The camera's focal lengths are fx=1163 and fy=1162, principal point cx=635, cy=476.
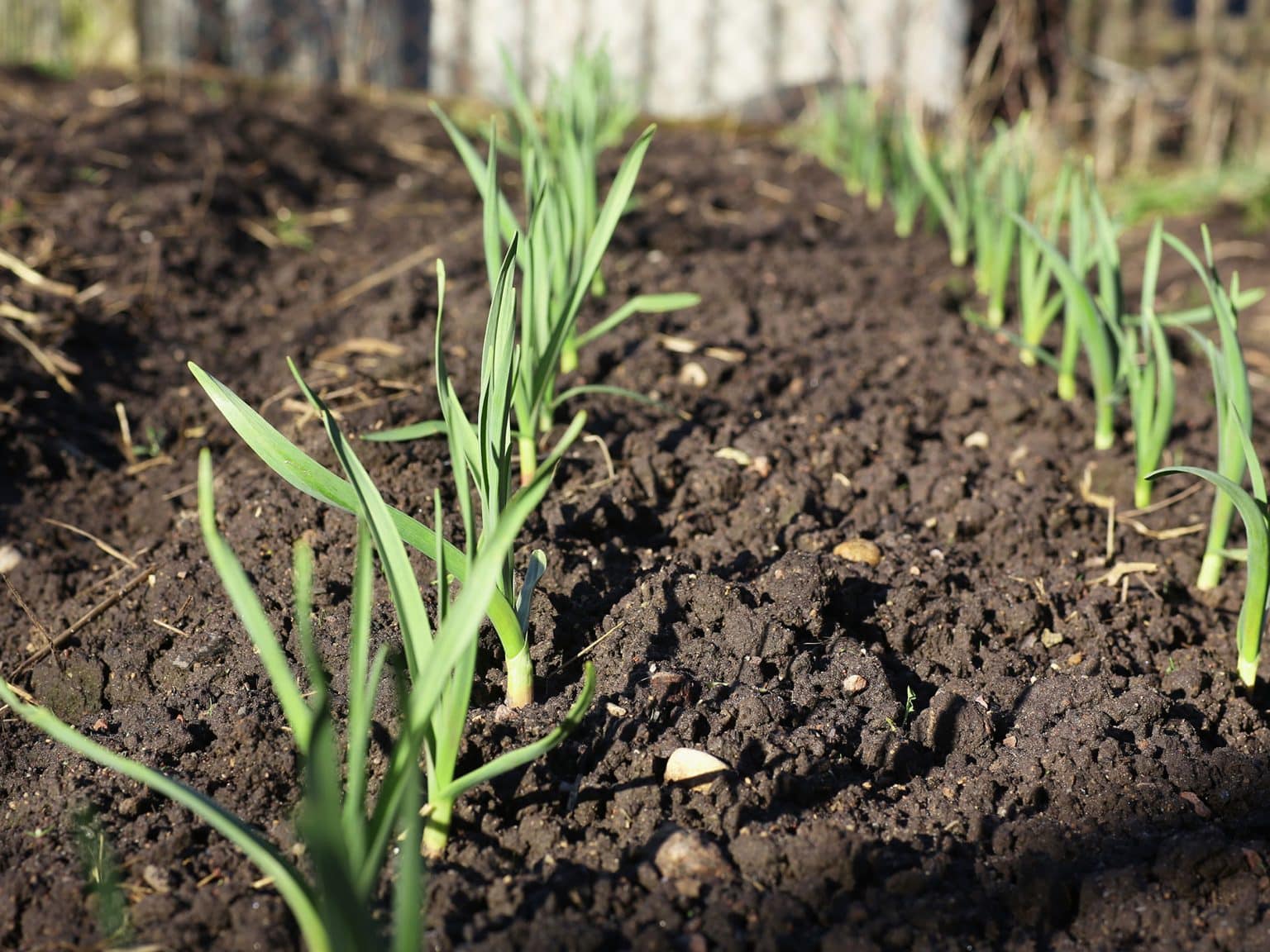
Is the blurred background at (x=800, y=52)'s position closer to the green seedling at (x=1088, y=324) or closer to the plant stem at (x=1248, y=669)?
the green seedling at (x=1088, y=324)

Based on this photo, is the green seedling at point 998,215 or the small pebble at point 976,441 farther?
the green seedling at point 998,215

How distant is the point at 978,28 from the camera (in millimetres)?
5410

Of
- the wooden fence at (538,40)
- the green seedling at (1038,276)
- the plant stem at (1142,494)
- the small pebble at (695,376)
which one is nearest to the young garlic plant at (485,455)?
the small pebble at (695,376)

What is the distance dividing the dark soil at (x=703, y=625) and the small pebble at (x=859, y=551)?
14 millimetres

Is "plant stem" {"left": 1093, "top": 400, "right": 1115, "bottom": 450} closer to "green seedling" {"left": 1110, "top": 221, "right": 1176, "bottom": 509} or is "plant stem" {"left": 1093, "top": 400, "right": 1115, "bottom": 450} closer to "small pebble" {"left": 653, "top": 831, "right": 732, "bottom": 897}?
"green seedling" {"left": 1110, "top": 221, "right": 1176, "bottom": 509}

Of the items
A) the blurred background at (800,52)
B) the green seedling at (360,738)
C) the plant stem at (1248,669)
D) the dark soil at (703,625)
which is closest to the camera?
the green seedling at (360,738)

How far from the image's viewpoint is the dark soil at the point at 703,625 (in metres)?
1.10

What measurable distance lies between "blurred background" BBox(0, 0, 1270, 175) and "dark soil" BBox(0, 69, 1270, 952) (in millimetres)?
2352

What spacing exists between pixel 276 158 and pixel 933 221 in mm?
1911

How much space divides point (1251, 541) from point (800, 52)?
181 inches

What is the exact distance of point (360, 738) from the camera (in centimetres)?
85

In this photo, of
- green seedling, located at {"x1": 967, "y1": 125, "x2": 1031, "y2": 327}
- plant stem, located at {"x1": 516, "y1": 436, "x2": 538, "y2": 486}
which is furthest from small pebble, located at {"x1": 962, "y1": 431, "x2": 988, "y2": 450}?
plant stem, located at {"x1": 516, "y1": 436, "x2": 538, "y2": 486}

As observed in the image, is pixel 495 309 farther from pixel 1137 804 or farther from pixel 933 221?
pixel 933 221

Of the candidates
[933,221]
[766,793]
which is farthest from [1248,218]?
[766,793]
